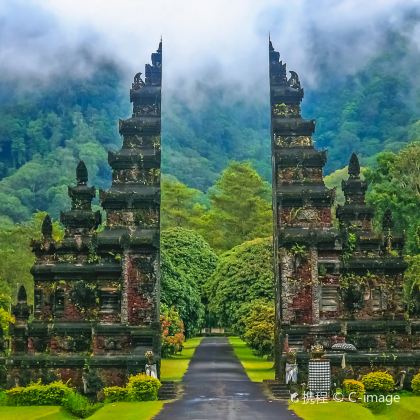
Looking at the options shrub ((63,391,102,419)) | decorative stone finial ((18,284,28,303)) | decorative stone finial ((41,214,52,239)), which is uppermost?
decorative stone finial ((41,214,52,239))

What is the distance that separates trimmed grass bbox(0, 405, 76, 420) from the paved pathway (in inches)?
137

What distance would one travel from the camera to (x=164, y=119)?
543ft

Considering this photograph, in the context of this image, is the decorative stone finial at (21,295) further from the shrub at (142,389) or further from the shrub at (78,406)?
the shrub at (142,389)

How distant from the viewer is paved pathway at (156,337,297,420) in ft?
76.9

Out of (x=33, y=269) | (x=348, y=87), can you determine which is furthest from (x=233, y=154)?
(x=33, y=269)

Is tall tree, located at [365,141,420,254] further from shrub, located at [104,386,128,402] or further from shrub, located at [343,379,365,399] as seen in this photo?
shrub, located at [104,386,128,402]

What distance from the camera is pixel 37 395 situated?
2772 centimetres

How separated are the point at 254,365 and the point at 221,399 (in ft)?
56.3

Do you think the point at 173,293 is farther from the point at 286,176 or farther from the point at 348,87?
the point at 348,87

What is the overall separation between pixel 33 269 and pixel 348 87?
130 meters

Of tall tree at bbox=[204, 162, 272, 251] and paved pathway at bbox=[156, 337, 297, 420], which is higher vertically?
tall tree at bbox=[204, 162, 272, 251]

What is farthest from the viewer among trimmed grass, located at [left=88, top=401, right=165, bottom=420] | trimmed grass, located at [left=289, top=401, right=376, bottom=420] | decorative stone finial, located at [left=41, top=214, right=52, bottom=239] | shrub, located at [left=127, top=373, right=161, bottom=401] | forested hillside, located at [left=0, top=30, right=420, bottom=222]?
forested hillside, located at [left=0, top=30, right=420, bottom=222]

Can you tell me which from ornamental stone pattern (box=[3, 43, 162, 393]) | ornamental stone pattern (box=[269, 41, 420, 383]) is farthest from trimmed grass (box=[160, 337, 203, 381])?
ornamental stone pattern (box=[269, 41, 420, 383])

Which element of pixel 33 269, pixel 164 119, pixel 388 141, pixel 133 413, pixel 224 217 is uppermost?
pixel 164 119
